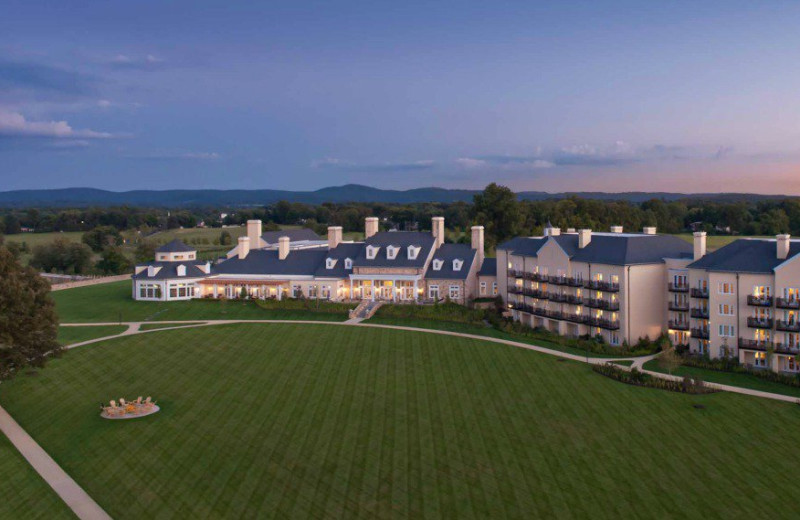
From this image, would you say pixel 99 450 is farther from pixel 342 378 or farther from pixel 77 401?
pixel 342 378

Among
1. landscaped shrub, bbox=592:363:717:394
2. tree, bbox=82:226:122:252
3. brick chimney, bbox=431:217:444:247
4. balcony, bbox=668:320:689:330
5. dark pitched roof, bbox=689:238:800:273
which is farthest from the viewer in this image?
tree, bbox=82:226:122:252

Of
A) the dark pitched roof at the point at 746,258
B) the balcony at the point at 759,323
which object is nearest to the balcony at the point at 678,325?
the dark pitched roof at the point at 746,258

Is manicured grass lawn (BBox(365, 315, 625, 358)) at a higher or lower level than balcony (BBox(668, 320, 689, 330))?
lower

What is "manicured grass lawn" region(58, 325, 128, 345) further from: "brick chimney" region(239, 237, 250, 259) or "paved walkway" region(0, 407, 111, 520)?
"brick chimney" region(239, 237, 250, 259)

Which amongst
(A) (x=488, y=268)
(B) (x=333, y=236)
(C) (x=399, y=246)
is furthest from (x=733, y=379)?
(B) (x=333, y=236)

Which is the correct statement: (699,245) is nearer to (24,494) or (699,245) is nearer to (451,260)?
(451,260)

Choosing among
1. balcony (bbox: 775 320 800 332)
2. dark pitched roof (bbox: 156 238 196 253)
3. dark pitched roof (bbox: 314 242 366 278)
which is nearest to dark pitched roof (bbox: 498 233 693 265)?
balcony (bbox: 775 320 800 332)

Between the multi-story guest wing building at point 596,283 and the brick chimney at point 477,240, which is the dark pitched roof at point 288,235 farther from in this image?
the multi-story guest wing building at point 596,283
